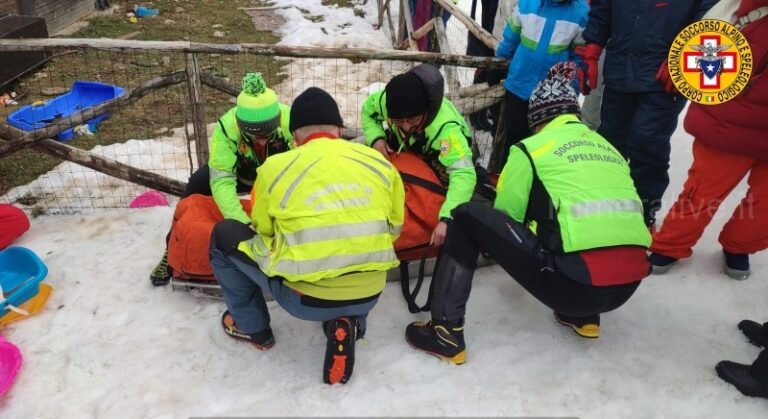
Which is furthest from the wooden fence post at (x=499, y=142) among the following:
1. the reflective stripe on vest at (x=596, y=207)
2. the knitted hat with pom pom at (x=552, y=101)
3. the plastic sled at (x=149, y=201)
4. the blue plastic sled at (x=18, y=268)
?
the blue plastic sled at (x=18, y=268)

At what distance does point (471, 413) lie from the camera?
8.79ft

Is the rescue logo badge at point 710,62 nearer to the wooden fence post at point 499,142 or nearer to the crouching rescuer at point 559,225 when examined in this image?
the crouching rescuer at point 559,225

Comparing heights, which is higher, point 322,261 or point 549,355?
point 322,261

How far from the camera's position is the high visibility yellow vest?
2.38m

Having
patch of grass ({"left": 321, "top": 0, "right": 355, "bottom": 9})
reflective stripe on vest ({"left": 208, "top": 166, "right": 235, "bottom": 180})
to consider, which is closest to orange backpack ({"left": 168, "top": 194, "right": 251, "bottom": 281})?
reflective stripe on vest ({"left": 208, "top": 166, "right": 235, "bottom": 180})

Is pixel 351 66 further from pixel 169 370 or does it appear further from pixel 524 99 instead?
pixel 169 370

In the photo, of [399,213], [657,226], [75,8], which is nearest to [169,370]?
[399,213]

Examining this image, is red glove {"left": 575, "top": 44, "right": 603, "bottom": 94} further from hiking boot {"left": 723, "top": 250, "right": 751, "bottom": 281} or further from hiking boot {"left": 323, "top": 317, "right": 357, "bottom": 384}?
hiking boot {"left": 323, "top": 317, "right": 357, "bottom": 384}

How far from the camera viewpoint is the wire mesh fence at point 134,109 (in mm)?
4176

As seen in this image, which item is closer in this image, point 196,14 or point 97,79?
point 97,79

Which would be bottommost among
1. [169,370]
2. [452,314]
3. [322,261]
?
[169,370]

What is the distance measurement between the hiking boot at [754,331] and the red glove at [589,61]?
1.77 meters

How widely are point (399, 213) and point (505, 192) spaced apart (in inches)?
21.4

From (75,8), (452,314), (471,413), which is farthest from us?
(75,8)
